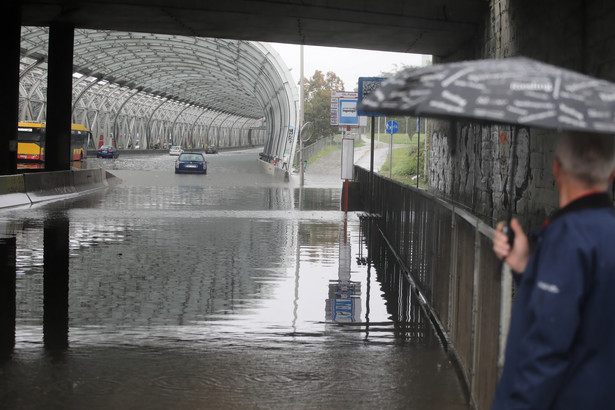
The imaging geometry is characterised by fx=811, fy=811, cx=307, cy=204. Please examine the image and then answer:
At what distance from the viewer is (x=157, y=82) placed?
265ft

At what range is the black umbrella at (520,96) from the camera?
289cm

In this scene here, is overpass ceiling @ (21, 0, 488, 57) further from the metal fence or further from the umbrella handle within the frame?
the umbrella handle

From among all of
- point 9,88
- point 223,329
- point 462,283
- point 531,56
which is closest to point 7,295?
point 223,329

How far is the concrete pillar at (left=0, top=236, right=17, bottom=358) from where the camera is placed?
6.89 m

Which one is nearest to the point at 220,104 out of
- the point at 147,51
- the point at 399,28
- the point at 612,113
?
the point at 147,51

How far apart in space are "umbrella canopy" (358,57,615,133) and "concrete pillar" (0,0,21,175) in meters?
21.1

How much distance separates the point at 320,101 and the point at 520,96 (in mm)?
109058

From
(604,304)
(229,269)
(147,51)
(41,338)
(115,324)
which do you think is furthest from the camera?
(147,51)

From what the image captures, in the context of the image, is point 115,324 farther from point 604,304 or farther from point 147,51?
point 147,51

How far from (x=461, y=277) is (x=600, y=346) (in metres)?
3.66

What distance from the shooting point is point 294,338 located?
23.7 feet

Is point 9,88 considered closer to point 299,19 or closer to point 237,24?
point 237,24

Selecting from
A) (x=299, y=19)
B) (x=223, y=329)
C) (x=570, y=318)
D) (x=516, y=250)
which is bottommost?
(x=223, y=329)

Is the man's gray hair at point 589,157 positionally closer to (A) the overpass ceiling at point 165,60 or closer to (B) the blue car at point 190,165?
(A) the overpass ceiling at point 165,60
